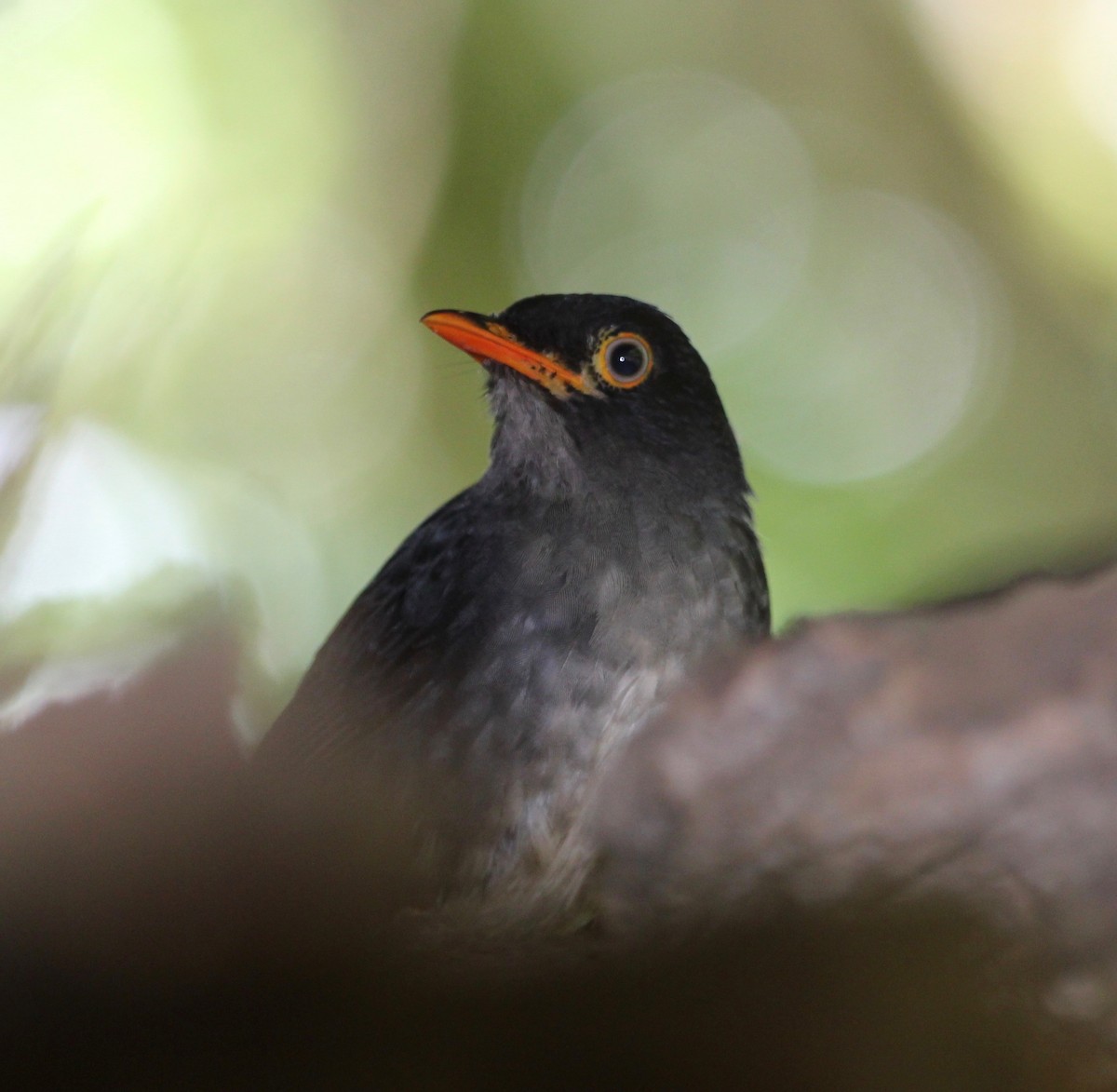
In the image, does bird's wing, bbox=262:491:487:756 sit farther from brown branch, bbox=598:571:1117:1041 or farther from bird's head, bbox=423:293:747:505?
brown branch, bbox=598:571:1117:1041

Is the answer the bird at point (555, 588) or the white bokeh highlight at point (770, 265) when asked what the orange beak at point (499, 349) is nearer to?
the bird at point (555, 588)

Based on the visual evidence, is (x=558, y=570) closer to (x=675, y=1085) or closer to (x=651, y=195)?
(x=675, y=1085)

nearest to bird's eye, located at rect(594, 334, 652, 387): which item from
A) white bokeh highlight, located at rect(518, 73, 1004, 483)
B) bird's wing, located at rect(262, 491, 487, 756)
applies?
bird's wing, located at rect(262, 491, 487, 756)

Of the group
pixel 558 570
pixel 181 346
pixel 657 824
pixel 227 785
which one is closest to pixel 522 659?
pixel 558 570

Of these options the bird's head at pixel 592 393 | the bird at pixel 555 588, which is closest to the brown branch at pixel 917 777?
the bird at pixel 555 588

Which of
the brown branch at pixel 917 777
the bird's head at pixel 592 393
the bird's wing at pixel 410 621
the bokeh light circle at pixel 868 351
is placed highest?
the bokeh light circle at pixel 868 351

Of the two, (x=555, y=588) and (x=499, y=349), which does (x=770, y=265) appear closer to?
(x=499, y=349)

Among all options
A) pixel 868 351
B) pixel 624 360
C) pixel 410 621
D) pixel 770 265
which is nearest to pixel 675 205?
pixel 770 265
